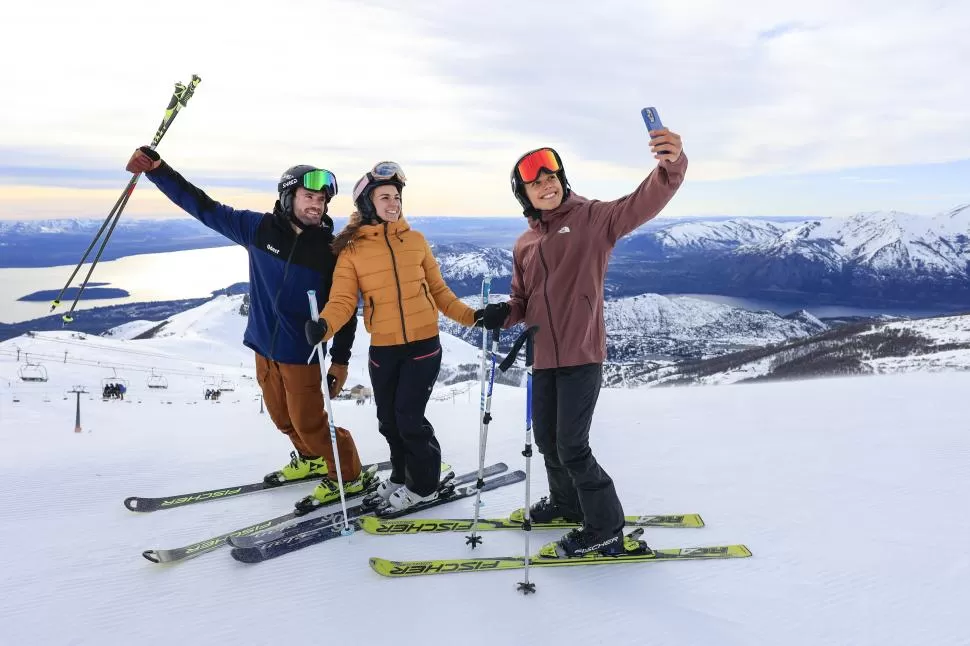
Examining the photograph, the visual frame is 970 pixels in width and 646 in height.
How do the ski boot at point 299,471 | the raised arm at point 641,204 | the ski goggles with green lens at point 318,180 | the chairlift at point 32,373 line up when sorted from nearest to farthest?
the raised arm at point 641,204, the ski goggles with green lens at point 318,180, the ski boot at point 299,471, the chairlift at point 32,373

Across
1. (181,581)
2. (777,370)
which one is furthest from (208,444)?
(777,370)

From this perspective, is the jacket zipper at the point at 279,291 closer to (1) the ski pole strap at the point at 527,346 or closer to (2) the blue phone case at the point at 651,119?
(1) the ski pole strap at the point at 527,346

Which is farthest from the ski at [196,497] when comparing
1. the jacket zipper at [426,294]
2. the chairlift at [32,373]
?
the chairlift at [32,373]

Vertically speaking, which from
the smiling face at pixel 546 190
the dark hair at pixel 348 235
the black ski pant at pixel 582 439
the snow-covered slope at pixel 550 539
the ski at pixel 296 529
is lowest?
the snow-covered slope at pixel 550 539

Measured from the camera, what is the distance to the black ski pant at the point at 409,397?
14.2 ft

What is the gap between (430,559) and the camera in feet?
12.8

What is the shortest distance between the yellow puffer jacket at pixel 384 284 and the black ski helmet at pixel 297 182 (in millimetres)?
600

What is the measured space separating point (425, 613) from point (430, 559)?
2.23 ft

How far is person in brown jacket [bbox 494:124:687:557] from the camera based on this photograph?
376 centimetres

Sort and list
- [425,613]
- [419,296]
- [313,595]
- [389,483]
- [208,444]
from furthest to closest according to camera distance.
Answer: [208,444] → [389,483] → [419,296] → [313,595] → [425,613]

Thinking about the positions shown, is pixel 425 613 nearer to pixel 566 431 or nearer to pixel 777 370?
pixel 566 431

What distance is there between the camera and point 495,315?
412 centimetres

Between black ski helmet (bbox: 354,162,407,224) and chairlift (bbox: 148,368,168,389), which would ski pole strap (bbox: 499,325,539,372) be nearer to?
black ski helmet (bbox: 354,162,407,224)

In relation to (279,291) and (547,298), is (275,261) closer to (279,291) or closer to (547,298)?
(279,291)
